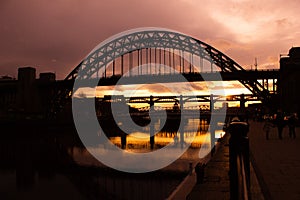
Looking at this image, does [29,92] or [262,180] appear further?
[29,92]

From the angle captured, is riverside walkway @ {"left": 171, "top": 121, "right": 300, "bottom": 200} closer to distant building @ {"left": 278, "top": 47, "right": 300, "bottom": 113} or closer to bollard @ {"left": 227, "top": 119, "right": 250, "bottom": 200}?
bollard @ {"left": 227, "top": 119, "right": 250, "bottom": 200}

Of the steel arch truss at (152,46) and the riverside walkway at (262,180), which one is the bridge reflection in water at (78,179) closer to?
the riverside walkway at (262,180)

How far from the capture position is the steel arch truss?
44906mm

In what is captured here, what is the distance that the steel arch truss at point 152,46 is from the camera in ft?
147

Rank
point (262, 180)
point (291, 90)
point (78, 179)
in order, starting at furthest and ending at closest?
point (291, 90) < point (78, 179) < point (262, 180)

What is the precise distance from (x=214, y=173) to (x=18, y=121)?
40597 millimetres

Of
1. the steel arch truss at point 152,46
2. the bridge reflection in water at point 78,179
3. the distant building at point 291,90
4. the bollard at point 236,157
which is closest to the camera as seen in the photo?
the bollard at point 236,157

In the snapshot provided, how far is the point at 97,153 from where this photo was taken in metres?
22.6

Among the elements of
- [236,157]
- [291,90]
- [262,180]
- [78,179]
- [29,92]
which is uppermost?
[29,92]

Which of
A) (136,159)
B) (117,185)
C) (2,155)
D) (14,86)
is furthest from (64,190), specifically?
(14,86)

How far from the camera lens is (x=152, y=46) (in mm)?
51250

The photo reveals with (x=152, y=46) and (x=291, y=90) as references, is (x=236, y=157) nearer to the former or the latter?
(x=291, y=90)

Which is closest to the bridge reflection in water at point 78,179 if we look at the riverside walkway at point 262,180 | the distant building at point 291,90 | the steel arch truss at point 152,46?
the riverside walkway at point 262,180

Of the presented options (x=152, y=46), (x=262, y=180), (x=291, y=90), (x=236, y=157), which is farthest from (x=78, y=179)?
(x=152, y=46)
